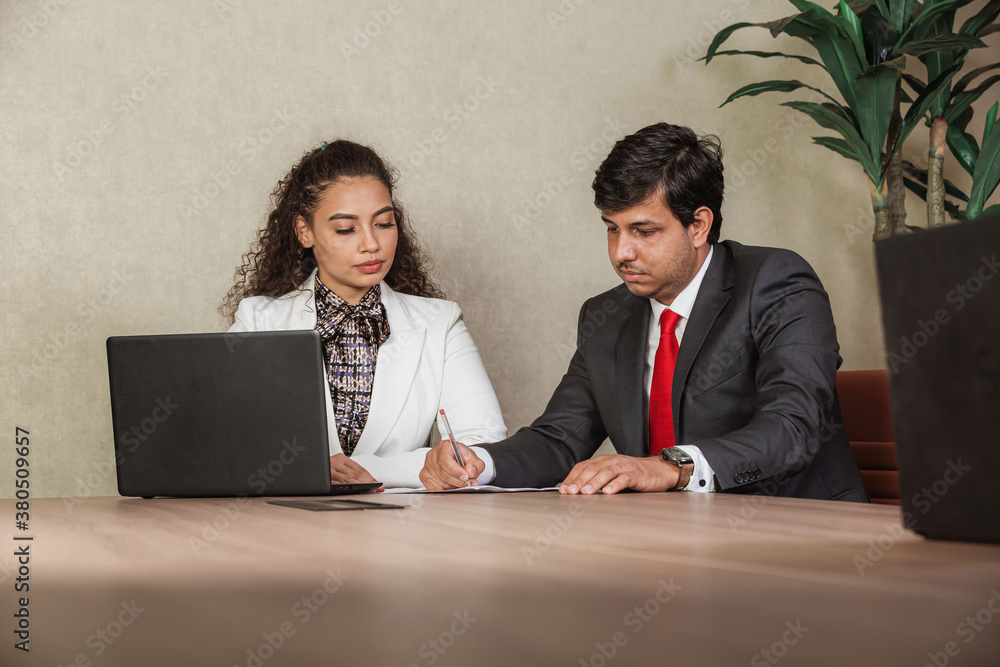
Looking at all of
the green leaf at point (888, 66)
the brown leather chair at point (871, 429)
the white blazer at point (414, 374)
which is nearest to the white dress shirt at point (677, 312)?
the white blazer at point (414, 374)

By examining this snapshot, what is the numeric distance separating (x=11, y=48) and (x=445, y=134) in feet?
4.79

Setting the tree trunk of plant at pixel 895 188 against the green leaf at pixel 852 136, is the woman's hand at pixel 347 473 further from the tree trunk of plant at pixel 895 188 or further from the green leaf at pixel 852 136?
the tree trunk of plant at pixel 895 188

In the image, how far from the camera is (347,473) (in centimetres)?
184

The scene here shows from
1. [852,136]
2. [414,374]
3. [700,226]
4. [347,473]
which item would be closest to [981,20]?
[852,136]

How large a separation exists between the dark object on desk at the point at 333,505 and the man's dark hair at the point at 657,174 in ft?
3.83

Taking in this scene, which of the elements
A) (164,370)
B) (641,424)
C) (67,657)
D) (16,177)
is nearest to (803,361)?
(641,424)

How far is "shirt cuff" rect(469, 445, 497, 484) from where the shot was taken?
5.78 feet

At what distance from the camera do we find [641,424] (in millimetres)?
2043

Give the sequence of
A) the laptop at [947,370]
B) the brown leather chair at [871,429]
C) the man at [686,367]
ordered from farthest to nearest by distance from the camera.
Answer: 1. the brown leather chair at [871,429]
2. the man at [686,367]
3. the laptop at [947,370]

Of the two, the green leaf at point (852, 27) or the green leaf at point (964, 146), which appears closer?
the green leaf at point (852, 27)

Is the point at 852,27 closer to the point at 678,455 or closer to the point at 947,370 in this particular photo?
the point at 678,455

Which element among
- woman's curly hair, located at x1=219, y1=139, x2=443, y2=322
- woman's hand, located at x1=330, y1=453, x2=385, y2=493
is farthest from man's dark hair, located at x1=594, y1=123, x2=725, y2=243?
woman's hand, located at x1=330, y1=453, x2=385, y2=493

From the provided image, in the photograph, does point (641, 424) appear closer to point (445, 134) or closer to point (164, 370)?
point (164, 370)

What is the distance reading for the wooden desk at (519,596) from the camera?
0.42 meters
